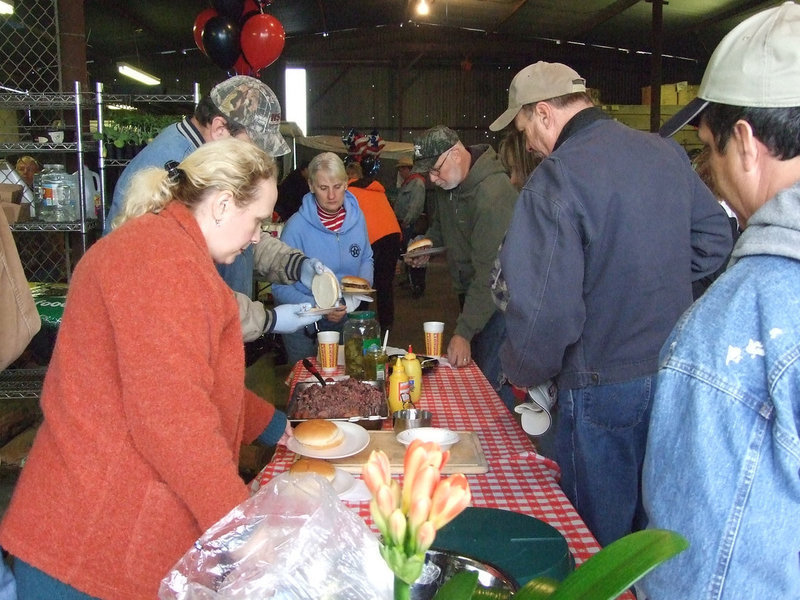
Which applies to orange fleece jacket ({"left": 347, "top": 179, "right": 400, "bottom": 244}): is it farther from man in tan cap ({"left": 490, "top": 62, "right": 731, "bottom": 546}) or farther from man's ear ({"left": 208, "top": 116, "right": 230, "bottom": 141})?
man in tan cap ({"left": 490, "top": 62, "right": 731, "bottom": 546})

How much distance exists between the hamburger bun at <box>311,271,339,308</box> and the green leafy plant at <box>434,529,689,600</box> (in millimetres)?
2217

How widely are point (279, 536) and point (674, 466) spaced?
1.87 feet

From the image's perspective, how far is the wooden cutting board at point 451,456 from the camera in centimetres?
189

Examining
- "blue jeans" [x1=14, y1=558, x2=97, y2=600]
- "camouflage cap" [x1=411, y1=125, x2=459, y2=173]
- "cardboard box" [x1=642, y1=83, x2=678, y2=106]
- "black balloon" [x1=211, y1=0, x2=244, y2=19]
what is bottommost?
"blue jeans" [x1=14, y1=558, x2=97, y2=600]

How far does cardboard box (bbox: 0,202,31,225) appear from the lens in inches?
152

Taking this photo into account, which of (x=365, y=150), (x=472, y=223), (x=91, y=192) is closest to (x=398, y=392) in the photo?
(x=472, y=223)

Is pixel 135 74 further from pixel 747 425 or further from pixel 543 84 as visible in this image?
pixel 747 425

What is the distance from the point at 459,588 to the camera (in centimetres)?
79

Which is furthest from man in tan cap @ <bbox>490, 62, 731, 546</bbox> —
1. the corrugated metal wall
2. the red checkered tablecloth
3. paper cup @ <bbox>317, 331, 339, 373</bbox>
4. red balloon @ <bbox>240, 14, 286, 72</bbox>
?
the corrugated metal wall

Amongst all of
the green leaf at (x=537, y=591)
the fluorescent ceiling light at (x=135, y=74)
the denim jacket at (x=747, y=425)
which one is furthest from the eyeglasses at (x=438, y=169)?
the fluorescent ceiling light at (x=135, y=74)

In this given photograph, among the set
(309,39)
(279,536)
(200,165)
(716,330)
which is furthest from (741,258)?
(309,39)

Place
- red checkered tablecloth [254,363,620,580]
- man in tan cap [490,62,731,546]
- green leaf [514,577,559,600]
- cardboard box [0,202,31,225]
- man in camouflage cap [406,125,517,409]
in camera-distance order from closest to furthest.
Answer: green leaf [514,577,559,600] < red checkered tablecloth [254,363,620,580] < man in tan cap [490,62,731,546] < man in camouflage cap [406,125,517,409] < cardboard box [0,202,31,225]

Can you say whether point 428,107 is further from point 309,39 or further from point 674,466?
point 674,466

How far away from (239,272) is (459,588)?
227 cm
